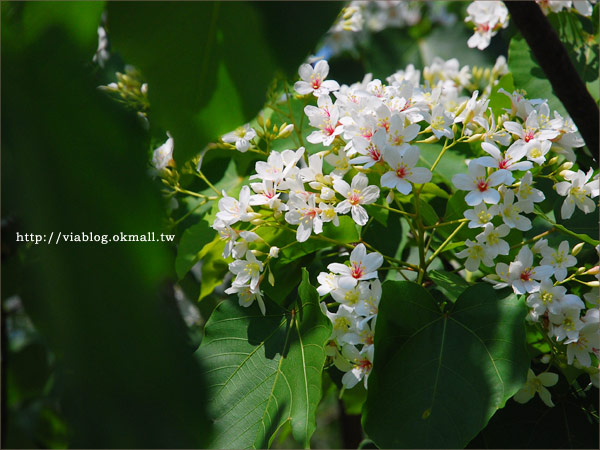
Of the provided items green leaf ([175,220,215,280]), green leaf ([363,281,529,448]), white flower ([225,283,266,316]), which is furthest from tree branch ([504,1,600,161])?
green leaf ([175,220,215,280])

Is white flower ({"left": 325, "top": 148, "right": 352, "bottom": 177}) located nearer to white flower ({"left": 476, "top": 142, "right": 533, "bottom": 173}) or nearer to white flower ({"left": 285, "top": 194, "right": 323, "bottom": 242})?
white flower ({"left": 285, "top": 194, "right": 323, "bottom": 242})

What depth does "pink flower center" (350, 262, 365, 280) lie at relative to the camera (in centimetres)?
68

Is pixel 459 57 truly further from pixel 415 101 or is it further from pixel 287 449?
pixel 287 449

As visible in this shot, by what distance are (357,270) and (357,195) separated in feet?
0.30

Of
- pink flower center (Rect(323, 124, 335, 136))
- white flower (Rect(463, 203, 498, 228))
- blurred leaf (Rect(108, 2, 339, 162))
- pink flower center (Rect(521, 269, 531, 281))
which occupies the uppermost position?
blurred leaf (Rect(108, 2, 339, 162))

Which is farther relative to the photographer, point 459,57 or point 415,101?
point 459,57

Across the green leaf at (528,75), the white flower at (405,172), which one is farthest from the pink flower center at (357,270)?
the green leaf at (528,75)

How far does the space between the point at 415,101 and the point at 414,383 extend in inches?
13.9

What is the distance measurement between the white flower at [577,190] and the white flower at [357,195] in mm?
254

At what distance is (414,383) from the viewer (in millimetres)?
633

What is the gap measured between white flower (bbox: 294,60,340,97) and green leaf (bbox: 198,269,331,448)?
286 millimetres

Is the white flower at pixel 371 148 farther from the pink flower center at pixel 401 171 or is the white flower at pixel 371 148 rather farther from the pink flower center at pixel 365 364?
the pink flower center at pixel 365 364

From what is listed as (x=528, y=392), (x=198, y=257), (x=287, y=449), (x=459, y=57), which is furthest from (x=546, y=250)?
(x=287, y=449)

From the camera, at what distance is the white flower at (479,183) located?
674 millimetres
